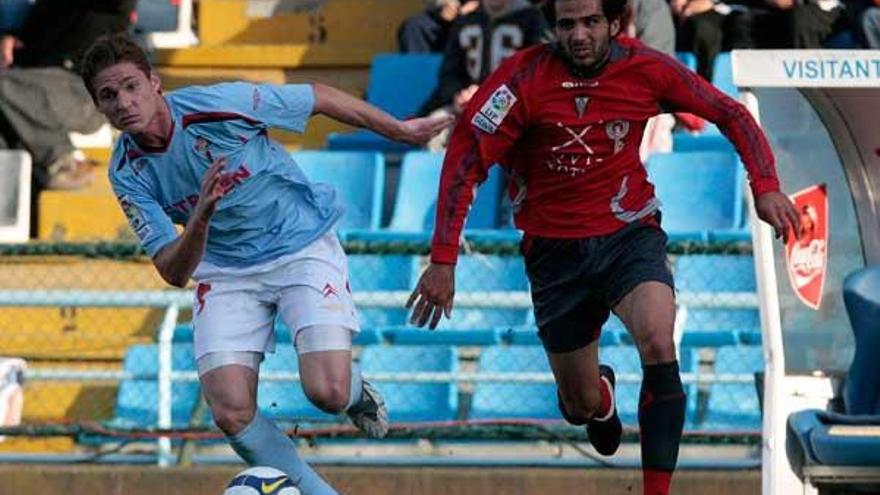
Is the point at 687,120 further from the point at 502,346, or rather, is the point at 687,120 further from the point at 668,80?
the point at 668,80

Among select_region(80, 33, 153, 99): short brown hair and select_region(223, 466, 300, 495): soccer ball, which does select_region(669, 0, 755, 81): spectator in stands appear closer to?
select_region(80, 33, 153, 99): short brown hair

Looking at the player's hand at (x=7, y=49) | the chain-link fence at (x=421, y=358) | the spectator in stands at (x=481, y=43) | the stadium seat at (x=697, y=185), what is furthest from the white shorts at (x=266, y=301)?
the player's hand at (x=7, y=49)

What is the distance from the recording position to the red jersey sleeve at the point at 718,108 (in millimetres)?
8227

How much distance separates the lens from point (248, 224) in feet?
27.9

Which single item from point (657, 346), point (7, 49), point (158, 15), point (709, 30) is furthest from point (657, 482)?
point (158, 15)

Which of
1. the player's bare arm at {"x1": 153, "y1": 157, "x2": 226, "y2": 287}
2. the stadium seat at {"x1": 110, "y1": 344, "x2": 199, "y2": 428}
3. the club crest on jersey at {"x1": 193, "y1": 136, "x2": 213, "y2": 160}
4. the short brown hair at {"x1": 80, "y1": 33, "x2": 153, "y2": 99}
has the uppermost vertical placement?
the short brown hair at {"x1": 80, "y1": 33, "x2": 153, "y2": 99}

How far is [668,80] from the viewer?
835 cm

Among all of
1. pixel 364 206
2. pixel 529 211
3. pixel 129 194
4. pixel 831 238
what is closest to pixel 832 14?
pixel 364 206

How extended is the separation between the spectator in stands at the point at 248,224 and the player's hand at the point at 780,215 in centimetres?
114

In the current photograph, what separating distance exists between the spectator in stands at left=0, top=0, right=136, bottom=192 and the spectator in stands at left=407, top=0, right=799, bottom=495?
6.11 m

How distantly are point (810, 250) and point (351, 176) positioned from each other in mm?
4503

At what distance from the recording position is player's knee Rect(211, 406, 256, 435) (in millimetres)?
8445

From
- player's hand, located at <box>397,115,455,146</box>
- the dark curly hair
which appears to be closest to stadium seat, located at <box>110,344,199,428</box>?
player's hand, located at <box>397,115,455,146</box>

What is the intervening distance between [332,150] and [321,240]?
584cm
